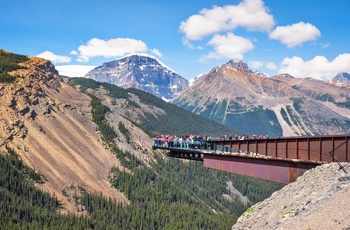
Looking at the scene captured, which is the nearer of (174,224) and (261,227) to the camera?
(261,227)

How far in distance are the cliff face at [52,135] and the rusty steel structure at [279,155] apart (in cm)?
8740

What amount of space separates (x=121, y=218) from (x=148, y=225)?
11.2 metres

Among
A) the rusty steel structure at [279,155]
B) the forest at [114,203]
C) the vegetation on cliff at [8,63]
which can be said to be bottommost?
the forest at [114,203]

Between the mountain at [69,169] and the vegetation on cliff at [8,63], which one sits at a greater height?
the vegetation on cliff at [8,63]

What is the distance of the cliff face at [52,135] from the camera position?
130 metres

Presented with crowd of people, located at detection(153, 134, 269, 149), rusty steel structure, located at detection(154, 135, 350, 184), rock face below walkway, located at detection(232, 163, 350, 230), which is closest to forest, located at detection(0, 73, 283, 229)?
crowd of people, located at detection(153, 134, 269, 149)

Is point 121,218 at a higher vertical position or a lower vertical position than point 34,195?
lower

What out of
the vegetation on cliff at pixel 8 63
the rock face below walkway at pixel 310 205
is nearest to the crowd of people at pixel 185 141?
the rock face below walkway at pixel 310 205

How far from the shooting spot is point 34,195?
11956 cm

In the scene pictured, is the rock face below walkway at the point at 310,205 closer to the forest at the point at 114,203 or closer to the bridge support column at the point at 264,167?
the bridge support column at the point at 264,167

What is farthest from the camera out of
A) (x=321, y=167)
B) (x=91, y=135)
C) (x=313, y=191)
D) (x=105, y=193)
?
(x=91, y=135)

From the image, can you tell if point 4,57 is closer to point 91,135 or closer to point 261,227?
point 91,135

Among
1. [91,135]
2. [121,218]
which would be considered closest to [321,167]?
[121,218]

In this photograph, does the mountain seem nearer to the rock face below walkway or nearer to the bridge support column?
the bridge support column
